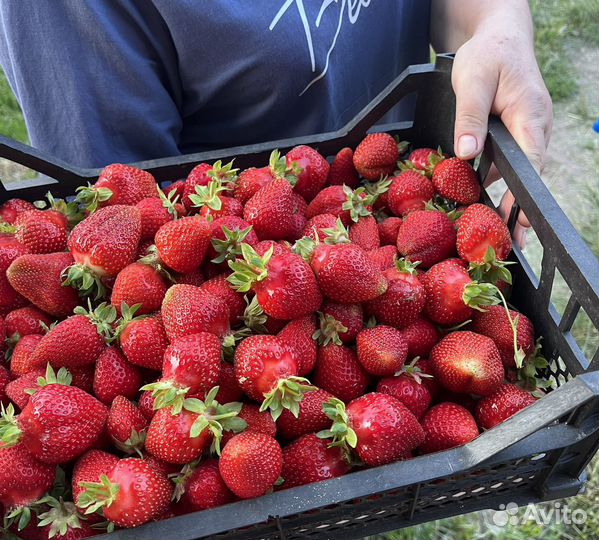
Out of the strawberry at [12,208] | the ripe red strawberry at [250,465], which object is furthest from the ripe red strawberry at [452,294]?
the strawberry at [12,208]

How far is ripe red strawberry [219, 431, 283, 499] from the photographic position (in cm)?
67

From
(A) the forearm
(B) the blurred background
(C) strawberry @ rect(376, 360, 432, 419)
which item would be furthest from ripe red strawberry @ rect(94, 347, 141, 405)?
(A) the forearm

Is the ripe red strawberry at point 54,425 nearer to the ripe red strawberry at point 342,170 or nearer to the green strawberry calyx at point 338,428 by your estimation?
the green strawberry calyx at point 338,428

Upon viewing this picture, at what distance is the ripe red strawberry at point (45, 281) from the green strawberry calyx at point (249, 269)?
0.84ft

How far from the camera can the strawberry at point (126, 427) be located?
0.74 metres

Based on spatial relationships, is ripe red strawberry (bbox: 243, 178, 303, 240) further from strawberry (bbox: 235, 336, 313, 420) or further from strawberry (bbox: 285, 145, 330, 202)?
strawberry (bbox: 235, 336, 313, 420)

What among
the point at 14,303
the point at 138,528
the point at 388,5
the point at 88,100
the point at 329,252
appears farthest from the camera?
the point at 388,5

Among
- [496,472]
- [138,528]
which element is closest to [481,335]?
[496,472]

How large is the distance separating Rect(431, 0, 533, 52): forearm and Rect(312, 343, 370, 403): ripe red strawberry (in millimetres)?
671

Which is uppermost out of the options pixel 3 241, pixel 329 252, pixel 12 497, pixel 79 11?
pixel 79 11

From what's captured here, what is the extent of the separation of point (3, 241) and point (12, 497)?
15.5 inches

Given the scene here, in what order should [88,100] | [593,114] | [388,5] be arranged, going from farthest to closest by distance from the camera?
[593,114], [388,5], [88,100]

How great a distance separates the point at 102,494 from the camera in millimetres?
676

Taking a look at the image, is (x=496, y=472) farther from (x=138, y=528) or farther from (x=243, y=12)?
(x=243, y=12)
